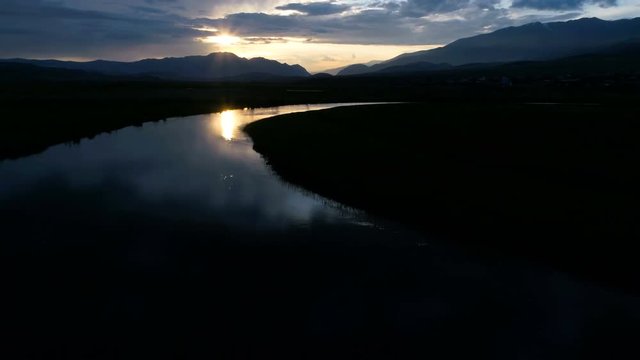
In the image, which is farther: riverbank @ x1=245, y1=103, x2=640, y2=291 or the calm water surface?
riverbank @ x1=245, y1=103, x2=640, y2=291

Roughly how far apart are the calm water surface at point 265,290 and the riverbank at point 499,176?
224 cm

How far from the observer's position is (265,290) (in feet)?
56.5

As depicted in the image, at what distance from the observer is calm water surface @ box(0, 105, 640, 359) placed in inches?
548

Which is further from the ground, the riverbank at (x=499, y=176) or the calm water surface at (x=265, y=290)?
the riverbank at (x=499, y=176)

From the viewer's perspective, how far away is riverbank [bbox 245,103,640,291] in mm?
21297

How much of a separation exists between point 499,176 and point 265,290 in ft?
67.5

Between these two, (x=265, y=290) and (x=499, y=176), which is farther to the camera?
(x=499, y=176)

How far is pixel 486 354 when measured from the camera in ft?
44.7

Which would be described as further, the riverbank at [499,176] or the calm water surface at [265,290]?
the riverbank at [499,176]

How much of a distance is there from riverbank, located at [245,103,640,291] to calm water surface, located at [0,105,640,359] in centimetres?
224

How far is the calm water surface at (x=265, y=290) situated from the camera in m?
13.9

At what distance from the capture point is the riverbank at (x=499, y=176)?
2130 cm

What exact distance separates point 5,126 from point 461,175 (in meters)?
50.3

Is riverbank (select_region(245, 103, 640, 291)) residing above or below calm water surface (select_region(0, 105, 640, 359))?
above
